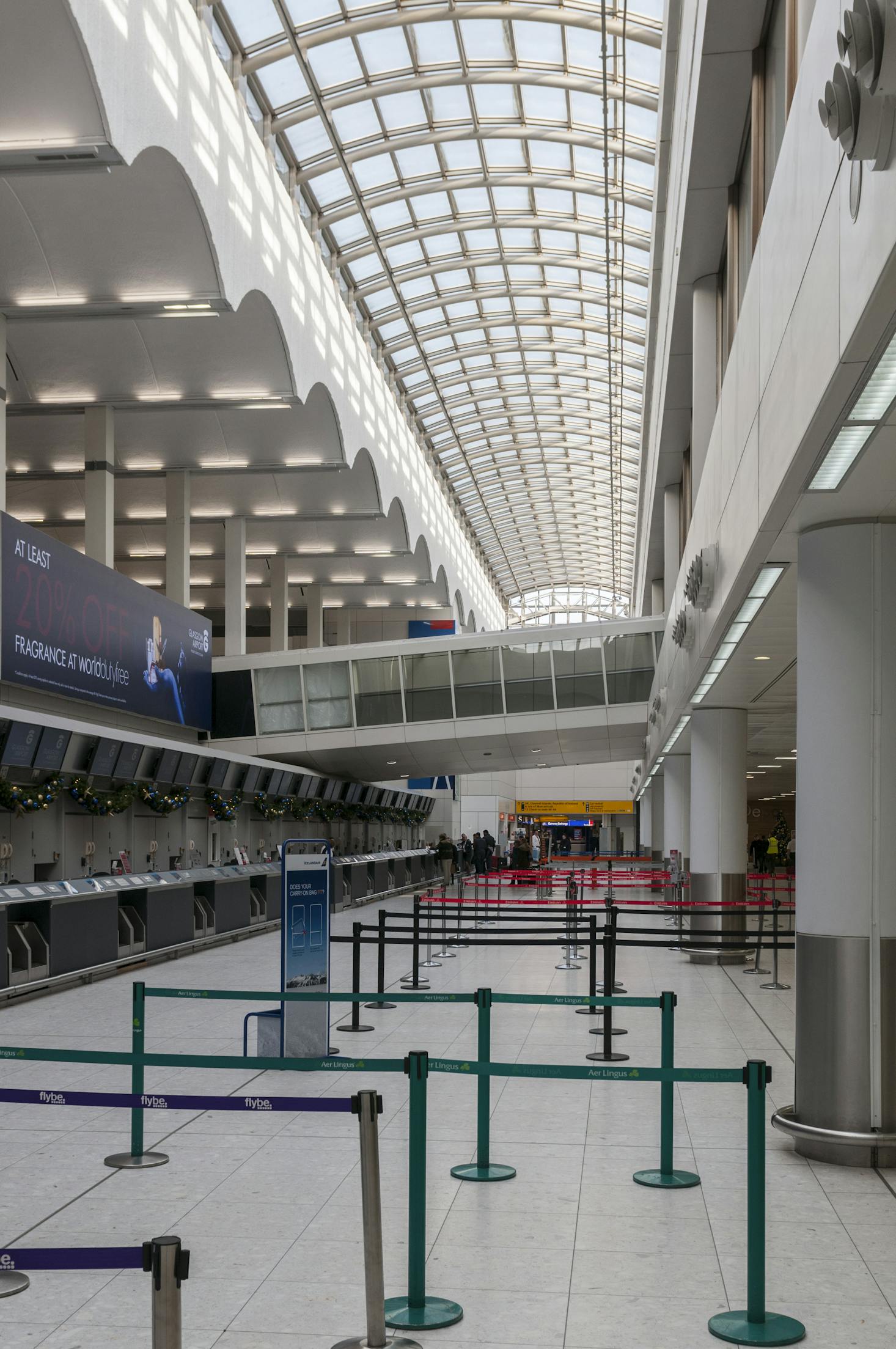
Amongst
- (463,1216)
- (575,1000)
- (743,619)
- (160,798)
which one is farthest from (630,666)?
(463,1216)

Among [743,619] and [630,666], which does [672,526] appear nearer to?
[630,666]

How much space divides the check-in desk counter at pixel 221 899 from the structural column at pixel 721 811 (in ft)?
25.3

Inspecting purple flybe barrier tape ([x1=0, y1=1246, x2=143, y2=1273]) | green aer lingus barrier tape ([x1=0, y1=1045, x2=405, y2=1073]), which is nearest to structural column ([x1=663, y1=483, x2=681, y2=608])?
green aer lingus barrier tape ([x1=0, y1=1045, x2=405, y2=1073])

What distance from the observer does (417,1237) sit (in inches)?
191

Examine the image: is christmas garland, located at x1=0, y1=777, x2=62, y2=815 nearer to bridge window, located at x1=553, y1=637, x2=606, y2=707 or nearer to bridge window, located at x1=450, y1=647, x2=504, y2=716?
bridge window, located at x1=450, y1=647, x2=504, y2=716

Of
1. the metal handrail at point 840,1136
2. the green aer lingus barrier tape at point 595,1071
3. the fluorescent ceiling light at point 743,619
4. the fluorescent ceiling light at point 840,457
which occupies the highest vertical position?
the fluorescent ceiling light at point 840,457

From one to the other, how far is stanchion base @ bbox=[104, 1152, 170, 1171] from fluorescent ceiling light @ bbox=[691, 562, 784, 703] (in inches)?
219

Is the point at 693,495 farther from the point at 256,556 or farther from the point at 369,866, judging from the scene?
the point at 256,556

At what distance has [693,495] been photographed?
20.0 meters

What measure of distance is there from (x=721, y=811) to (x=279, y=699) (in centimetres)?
1862

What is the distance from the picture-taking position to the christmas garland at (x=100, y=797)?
17016mm

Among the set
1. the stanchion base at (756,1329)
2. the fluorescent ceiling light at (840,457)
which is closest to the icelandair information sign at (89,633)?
the fluorescent ceiling light at (840,457)

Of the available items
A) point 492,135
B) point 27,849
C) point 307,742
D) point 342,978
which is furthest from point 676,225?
point 307,742

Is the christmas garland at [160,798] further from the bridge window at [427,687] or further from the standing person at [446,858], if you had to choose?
the standing person at [446,858]
